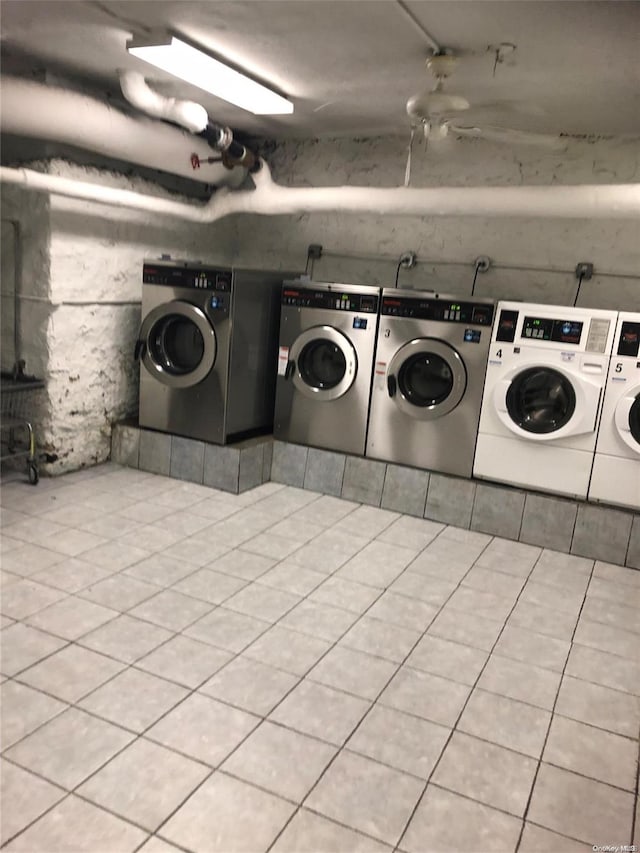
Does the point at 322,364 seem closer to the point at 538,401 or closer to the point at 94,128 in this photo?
the point at 538,401

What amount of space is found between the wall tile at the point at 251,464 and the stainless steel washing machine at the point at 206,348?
0.16 meters

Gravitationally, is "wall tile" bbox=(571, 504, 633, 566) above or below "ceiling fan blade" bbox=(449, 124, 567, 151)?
below

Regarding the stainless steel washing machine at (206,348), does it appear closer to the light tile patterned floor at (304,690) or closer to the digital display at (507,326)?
the light tile patterned floor at (304,690)

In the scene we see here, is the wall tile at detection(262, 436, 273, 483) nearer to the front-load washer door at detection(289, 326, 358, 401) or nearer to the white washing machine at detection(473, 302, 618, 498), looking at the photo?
the front-load washer door at detection(289, 326, 358, 401)

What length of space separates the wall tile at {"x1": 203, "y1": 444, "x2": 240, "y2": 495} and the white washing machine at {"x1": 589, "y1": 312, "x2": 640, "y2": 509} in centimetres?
225

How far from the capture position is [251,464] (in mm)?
4453

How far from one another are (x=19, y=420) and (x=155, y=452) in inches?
36.3

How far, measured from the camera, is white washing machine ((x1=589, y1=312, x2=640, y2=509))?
3.55 metres

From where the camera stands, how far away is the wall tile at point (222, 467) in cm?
434

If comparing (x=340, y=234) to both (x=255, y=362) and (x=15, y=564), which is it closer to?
(x=255, y=362)

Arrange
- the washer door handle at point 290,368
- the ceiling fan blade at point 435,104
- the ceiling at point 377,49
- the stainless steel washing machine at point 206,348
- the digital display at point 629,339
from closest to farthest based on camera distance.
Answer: the ceiling at point 377,49 < the ceiling fan blade at point 435,104 < the digital display at point 629,339 < the stainless steel washing machine at point 206,348 < the washer door handle at point 290,368

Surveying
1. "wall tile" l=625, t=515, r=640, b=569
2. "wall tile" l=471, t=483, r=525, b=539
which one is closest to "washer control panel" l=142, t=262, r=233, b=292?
"wall tile" l=471, t=483, r=525, b=539

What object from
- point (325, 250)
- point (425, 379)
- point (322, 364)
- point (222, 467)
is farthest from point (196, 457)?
point (325, 250)

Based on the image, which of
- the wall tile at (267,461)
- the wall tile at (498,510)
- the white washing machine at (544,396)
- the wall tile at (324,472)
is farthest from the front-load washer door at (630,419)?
the wall tile at (267,461)
